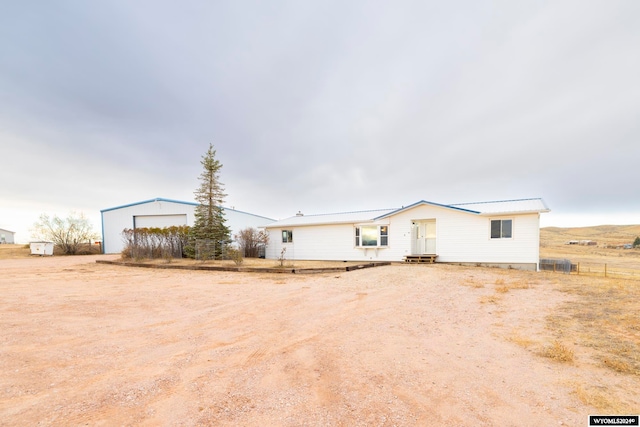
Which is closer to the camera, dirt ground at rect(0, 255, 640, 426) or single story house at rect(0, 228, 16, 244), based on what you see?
dirt ground at rect(0, 255, 640, 426)

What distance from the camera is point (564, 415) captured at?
7.72 feet

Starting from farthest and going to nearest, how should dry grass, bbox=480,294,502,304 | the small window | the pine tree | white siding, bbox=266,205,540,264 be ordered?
1. the pine tree
2. the small window
3. white siding, bbox=266,205,540,264
4. dry grass, bbox=480,294,502,304

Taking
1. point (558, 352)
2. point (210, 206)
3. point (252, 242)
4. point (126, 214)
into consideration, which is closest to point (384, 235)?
point (252, 242)

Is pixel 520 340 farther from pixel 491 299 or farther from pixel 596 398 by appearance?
pixel 491 299

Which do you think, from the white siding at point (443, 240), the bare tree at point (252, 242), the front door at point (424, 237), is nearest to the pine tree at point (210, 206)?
the bare tree at point (252, 242)

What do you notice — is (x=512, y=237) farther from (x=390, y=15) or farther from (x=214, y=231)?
(x=214, y=231)

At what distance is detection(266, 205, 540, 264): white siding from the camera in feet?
45.9

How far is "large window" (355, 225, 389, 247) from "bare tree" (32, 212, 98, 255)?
1074 inches

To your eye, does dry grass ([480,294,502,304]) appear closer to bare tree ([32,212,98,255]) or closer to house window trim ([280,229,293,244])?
house window trim ([280,229,293,244])

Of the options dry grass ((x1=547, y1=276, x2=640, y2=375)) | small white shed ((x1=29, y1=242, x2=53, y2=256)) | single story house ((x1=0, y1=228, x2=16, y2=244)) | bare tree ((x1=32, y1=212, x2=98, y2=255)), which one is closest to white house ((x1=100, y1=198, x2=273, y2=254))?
bare tree ((x1=32, y1=212, x2=98, y2=255))

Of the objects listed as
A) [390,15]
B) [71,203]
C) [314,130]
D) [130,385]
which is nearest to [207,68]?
[314,130]

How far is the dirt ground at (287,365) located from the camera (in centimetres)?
236

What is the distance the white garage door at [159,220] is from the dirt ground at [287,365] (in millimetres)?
17482

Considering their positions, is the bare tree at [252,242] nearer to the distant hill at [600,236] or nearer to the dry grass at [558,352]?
the dry grass at [558,352]
